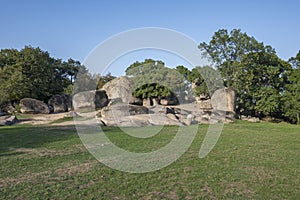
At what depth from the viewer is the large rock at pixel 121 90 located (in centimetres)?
3425

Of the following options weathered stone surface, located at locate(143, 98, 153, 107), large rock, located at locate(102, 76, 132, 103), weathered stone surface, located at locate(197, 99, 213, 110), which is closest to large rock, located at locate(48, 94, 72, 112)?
large rock, located at locate(102, 76, 132, 103)

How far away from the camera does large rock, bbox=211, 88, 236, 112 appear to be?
99.9 feet

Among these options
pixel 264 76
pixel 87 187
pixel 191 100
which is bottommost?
pixel 87 187

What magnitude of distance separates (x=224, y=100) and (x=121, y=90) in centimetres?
1231

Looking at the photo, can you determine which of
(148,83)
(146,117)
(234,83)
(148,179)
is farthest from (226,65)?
(148,179)

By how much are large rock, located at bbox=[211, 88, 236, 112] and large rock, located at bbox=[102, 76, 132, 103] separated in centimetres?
1041

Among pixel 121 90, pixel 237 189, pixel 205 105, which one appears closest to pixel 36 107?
pixel 121 90

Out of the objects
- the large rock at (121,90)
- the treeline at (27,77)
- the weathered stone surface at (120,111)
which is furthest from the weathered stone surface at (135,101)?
the weathered stone surface at (120,111)

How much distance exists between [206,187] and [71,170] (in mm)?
3658

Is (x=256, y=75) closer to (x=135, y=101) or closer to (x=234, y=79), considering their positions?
(x=234, y=79)

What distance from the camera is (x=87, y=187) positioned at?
621cm

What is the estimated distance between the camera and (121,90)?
1353 inches

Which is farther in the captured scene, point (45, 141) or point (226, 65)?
point (226, 65)

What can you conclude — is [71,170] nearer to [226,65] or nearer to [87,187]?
[87,187]
